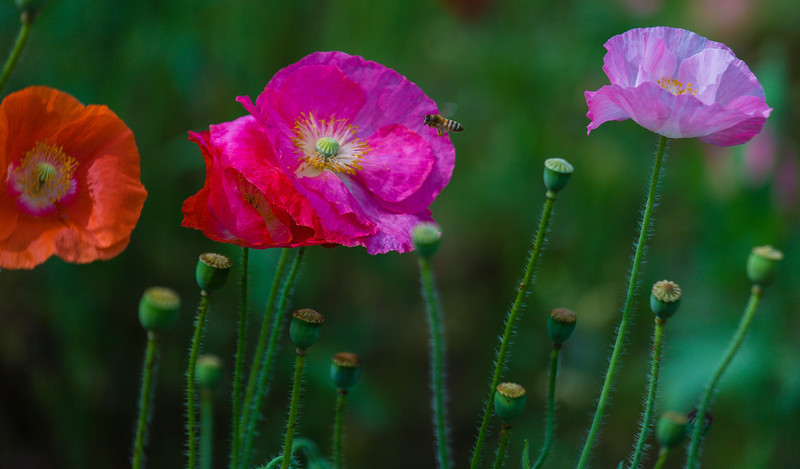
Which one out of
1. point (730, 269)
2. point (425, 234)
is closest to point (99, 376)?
point (425, 234)

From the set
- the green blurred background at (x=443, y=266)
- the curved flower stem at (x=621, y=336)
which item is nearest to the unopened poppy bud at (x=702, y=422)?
the curved flower stem at (x=621, y=336)

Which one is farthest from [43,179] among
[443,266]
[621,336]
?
[443,266]

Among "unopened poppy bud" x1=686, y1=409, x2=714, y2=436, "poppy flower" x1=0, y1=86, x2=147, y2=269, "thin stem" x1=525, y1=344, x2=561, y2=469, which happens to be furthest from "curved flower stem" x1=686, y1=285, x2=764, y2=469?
"poppy flower" x1=0, y1=86, x2=147, y2=269

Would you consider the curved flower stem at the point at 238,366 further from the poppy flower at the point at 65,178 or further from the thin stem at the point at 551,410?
the thin stem at the point at 551,410

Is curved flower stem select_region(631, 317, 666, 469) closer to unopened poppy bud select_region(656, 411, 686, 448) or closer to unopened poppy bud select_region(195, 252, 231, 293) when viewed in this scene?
unopened poppy bud select_region(656, 411, 686, 448)

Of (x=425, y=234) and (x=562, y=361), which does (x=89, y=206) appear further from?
(x=562, y=361)

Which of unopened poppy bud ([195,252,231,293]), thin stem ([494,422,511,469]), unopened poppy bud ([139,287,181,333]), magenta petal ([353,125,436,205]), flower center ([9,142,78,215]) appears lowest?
thin stem ([494,422,511,469])

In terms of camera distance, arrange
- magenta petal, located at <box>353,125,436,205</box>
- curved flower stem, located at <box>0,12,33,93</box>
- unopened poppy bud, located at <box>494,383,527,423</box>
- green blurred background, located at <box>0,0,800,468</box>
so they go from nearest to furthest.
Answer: curved flower stem, located at <box>0,12,33,93</box>, unopened poppy bud, located at <box>494,383,527,423</box>, magenta petal, located at <box>353,125,436,205</box>, green blurred background, located at <box>0,0,800,468</box>

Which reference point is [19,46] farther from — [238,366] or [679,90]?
[679,90]
